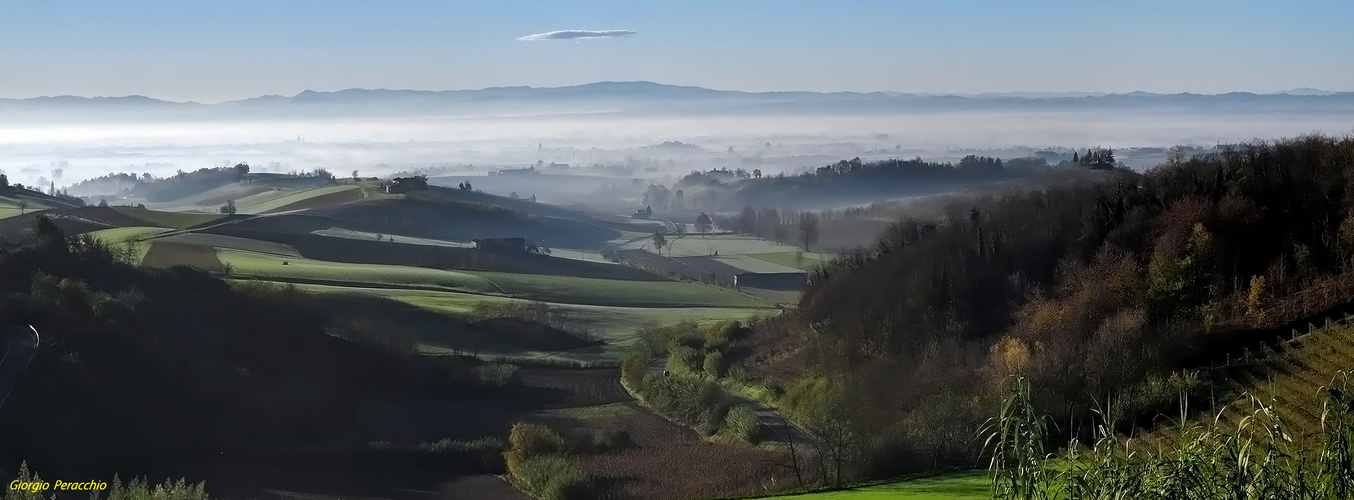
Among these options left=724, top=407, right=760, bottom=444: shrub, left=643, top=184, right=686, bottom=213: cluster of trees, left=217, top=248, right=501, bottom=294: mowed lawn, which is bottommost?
left=643, top=184, right=686, bottom=213: cluster of trees

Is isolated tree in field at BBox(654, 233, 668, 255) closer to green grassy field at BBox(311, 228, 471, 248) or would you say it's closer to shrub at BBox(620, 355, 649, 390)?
green grassy field at BBox(311, 228, 471, 248)

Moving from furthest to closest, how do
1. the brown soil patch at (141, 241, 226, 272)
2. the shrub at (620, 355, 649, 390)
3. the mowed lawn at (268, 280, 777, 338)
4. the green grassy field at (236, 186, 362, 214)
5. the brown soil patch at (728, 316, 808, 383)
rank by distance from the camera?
1. the green grassy field at (236, 186, 362, 214)
2. the brown soil patch at (141, 241, 226, 272)
3. the mowed lawn at (268, 280, 777, 338)
4. the shrub at (620, 355, 649, 390)
5. the brown soil patch at (728, 316, 808, 383)

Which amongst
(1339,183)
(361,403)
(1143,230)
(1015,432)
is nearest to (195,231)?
(361,403)

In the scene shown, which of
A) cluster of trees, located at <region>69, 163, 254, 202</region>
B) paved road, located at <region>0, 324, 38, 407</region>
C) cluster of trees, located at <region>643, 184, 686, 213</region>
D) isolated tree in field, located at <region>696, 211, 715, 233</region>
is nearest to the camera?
paved road, located at <region>0, 324, 38, 407</region>

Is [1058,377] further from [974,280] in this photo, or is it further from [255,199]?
[255,199]

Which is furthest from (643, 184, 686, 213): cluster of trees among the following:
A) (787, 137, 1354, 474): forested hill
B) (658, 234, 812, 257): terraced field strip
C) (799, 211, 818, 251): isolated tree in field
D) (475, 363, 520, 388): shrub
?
(787, 137, 1354, 474): forested hill

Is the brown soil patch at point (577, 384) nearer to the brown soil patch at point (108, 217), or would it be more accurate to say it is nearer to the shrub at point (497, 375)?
the shrub at point (497, 375)

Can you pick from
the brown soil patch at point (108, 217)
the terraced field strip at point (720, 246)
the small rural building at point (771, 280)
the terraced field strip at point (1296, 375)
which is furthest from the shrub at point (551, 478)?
the brown soil patch at point (108, 217)
